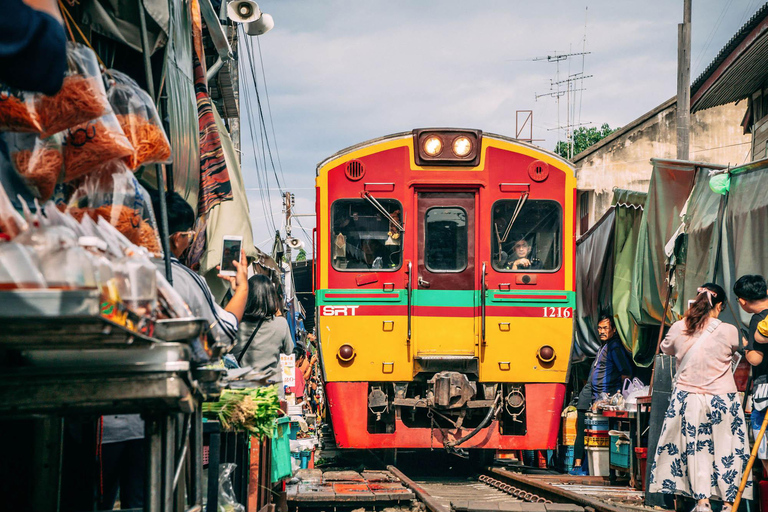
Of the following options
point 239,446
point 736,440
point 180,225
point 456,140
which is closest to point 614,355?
point 456,140

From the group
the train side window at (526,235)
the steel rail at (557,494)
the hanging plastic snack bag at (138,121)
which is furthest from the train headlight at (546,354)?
the hanging plastic snack bag at (138,121)

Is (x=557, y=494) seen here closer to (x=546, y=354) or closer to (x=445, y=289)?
(x=546, y=354)

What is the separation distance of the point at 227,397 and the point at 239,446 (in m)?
0.78

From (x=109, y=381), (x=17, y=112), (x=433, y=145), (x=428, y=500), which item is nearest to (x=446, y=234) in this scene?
(x=433, y=145)

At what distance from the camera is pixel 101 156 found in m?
2.57

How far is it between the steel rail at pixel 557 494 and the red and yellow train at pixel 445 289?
0.46 metres

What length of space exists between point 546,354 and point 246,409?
5264 millimetres

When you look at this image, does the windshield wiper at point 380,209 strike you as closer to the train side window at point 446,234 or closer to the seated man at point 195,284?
the train side window at point 446,234

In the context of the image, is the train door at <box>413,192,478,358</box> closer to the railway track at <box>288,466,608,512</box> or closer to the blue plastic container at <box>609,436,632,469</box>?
the railway track at <box>288,466,608,512</box>

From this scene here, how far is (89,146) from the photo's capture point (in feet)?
8.35

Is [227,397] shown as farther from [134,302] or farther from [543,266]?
[543,266]

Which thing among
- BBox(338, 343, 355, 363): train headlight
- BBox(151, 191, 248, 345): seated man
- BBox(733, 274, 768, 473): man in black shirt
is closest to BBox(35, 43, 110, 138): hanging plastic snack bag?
BBox(151, 191, 248, 345): seated man

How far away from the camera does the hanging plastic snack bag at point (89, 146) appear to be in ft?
8.33

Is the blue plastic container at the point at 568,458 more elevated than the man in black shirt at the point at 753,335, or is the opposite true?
the man in black shirt at the point at 753,335
